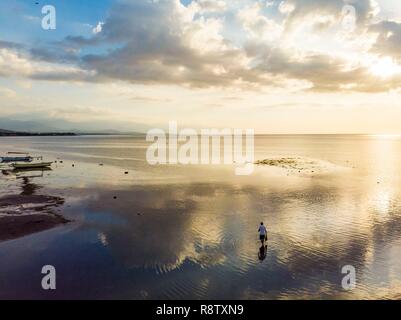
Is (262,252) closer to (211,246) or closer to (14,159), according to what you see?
(211,246)

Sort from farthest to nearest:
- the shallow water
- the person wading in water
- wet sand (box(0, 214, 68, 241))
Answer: wet sand (box(0, 214, 68, 241))
the person wading in water
the shallow water

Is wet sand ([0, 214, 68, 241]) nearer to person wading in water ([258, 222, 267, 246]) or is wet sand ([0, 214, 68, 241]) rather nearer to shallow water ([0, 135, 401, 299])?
shallow water ([0, 135, 401, 299])

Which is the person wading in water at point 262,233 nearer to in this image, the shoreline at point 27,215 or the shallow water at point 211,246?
the shallow water at point 211,246

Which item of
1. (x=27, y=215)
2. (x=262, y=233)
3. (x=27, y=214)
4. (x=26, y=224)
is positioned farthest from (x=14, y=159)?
(x=262, y=233)

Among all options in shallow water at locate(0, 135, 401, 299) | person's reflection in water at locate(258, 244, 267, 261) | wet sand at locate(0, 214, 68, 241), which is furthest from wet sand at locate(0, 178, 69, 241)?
person's reflection in water at locate(258, 244, 267, 261)

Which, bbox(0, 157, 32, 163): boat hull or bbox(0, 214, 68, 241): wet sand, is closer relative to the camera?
bbox(0, 214, 68, 241): wet sand

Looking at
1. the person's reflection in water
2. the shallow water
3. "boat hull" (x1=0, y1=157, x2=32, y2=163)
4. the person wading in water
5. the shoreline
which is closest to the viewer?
the shallow water

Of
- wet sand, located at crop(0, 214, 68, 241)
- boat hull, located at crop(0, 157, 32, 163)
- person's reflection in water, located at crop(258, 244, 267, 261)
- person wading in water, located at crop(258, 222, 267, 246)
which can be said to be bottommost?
person's reflection in water, located at crop(258, 244, 267, 261)

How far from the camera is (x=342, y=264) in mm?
23219

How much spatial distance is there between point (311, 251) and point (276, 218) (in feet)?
31.5

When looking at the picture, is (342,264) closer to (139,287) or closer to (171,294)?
(171,294)

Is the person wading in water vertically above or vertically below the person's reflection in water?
above

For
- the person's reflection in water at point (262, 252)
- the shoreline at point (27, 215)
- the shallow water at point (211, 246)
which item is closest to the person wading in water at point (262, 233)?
the person's reflection in water at point (262, 252)

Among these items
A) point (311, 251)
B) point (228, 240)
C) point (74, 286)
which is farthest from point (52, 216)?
point (311, 251)
